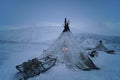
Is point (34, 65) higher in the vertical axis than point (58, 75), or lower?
higher

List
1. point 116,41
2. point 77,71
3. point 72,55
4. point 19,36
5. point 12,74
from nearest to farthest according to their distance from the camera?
point 12,74, point 77,71, point 72,55, point 116,41, point 19,36

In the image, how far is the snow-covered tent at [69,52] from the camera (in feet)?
35.9

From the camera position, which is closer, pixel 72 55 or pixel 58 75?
pixel 58 75

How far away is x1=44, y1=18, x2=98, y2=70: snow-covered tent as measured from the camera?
35.9 ft

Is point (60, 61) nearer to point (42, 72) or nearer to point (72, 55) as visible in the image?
point (72, 55)

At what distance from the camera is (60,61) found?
37.2ft

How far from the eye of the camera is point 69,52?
37.5 ft

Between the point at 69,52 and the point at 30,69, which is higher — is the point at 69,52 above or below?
above

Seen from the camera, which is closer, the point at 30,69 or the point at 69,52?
the point at 30,69

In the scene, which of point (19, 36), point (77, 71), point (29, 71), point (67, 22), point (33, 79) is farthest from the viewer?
point (19, 36)

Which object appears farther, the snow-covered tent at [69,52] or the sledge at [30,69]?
the snow-covered tent at [69,52]

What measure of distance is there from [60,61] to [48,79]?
10.1 ft

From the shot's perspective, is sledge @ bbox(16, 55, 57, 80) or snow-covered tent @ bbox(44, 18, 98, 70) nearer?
sledge @ bbox(16, 55, 57, 80)

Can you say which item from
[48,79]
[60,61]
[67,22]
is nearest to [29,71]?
[48,79]
